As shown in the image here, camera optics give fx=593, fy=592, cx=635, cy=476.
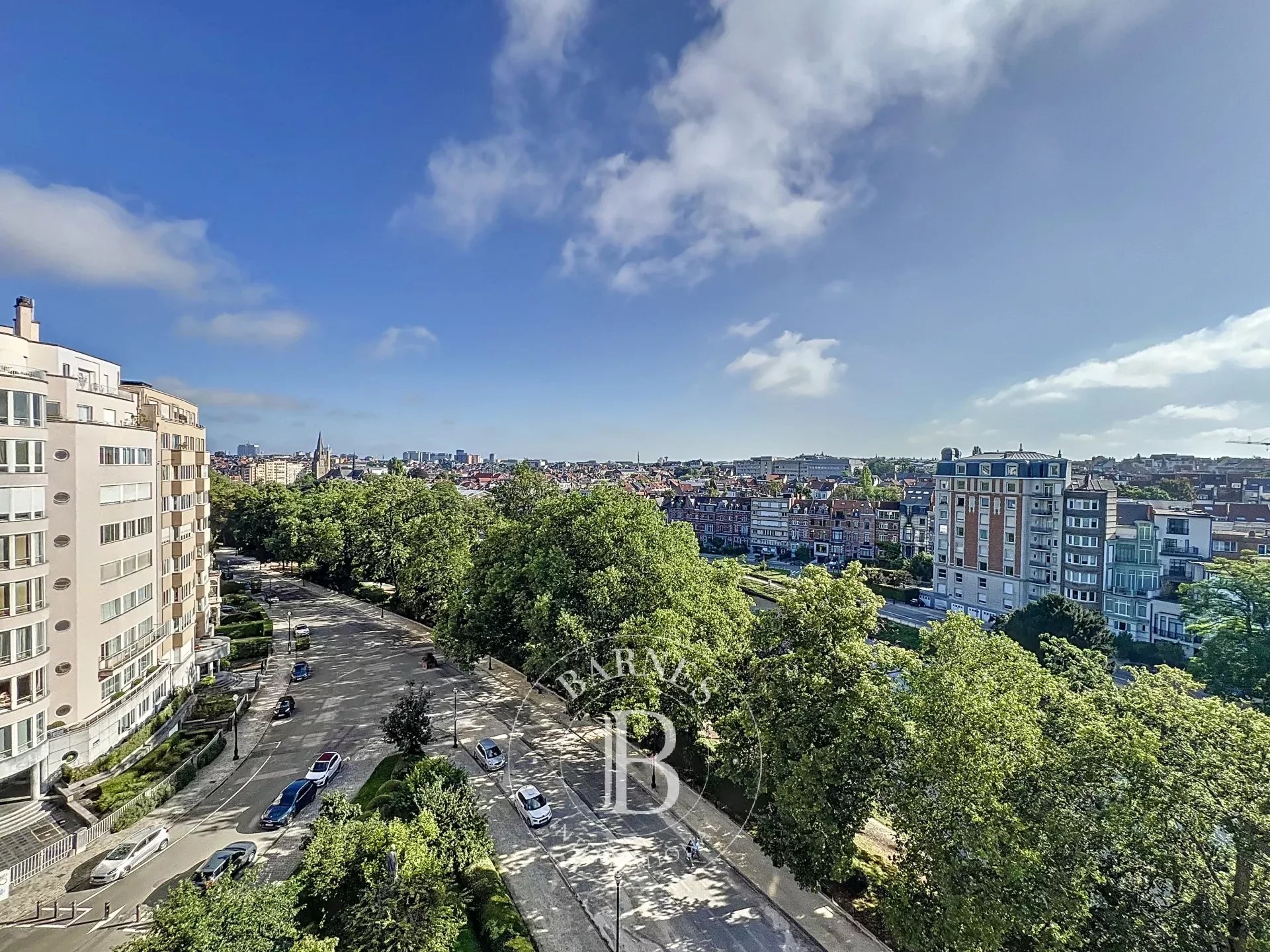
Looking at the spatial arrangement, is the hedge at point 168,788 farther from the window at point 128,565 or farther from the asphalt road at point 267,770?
the window at point 128,565

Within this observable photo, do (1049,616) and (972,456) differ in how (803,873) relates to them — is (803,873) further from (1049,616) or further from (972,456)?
(972,456)

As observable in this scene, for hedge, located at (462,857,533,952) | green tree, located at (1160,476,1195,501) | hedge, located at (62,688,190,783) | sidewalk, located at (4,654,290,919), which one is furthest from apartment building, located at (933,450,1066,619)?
hedge, located at (62,688,190,783)

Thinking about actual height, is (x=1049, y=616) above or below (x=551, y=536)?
below

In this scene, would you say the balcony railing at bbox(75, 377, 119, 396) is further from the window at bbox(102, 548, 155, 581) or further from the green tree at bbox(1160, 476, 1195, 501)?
the green tree at bbox(1160, 476, 1195, 501)

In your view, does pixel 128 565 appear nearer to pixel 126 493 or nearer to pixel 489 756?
pixel 126 493

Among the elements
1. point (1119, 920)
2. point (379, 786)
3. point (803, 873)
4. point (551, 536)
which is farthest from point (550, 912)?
point (551, 536)

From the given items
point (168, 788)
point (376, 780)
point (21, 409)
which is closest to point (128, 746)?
point (168, 788)

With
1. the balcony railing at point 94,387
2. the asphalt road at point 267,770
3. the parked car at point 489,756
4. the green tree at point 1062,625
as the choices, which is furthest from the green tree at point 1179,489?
the balcony railing at point 94,387
